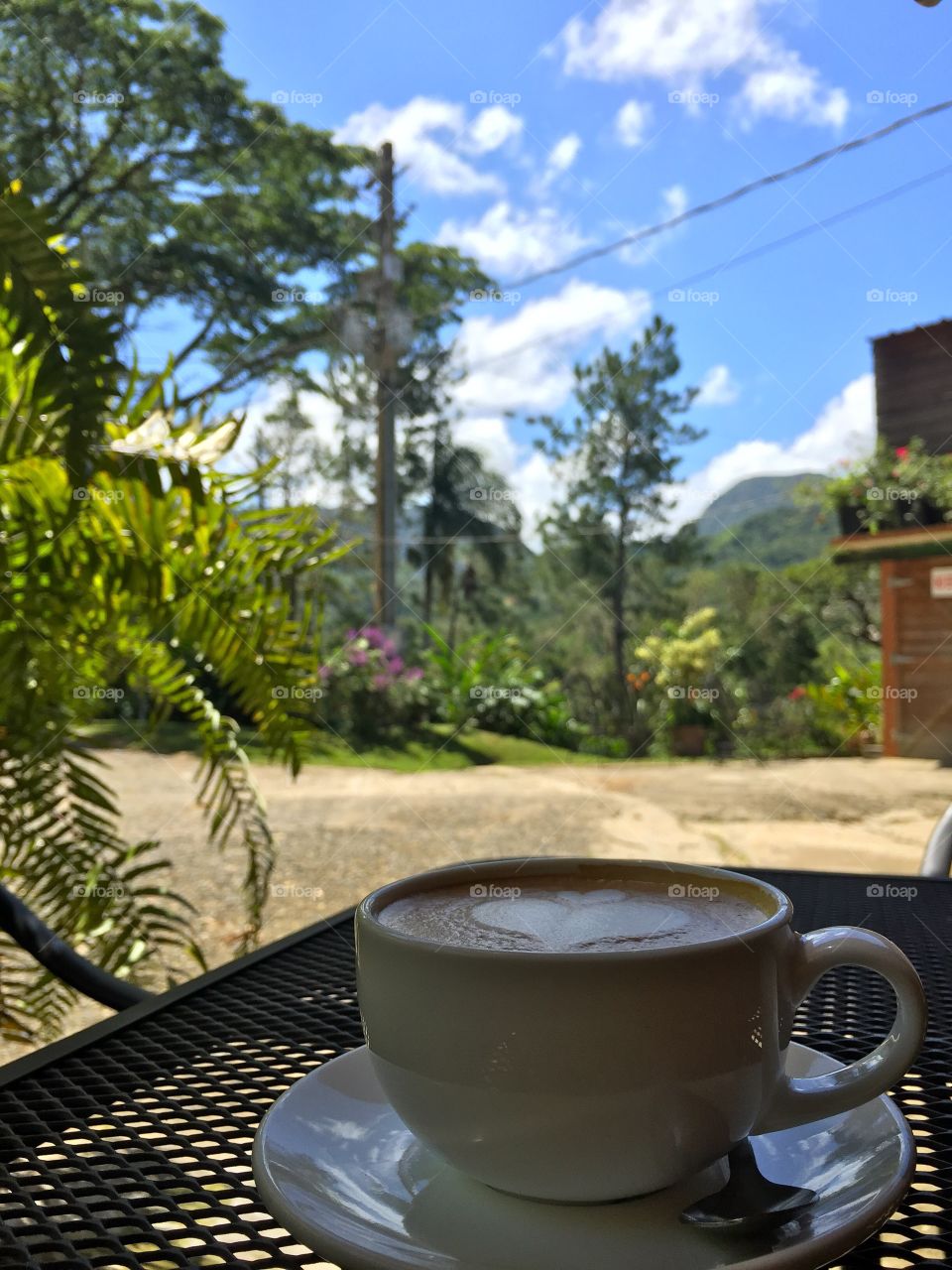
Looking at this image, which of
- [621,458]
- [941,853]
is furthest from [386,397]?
[941,853]

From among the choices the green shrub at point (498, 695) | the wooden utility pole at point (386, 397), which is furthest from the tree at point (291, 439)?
the green shrub at point (498, 695)

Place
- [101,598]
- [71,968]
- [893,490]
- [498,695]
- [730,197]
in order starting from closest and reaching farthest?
[71,968]
[101,598]
[893,490]
[730,197]
[498,695]

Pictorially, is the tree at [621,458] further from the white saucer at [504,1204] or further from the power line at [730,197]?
the white saucer at [504,1204]

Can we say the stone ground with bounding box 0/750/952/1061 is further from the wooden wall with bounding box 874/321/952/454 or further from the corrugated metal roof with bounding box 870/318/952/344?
the corrugated metal roof with bounding box 870/318/952/344

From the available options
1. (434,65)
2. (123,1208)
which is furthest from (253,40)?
(123,1208)

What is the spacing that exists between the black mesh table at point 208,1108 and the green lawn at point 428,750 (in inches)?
165

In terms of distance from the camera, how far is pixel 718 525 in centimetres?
564

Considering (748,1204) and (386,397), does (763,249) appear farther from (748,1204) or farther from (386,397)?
(748,1204)

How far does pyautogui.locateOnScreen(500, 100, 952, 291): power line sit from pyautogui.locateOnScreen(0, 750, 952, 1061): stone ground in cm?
242

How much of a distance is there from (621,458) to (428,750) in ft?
6.15

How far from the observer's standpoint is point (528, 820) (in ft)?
12.1

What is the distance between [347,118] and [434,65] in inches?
22.0

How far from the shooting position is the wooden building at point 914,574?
166 inches

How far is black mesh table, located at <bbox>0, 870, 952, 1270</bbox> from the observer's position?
9.1 inches
